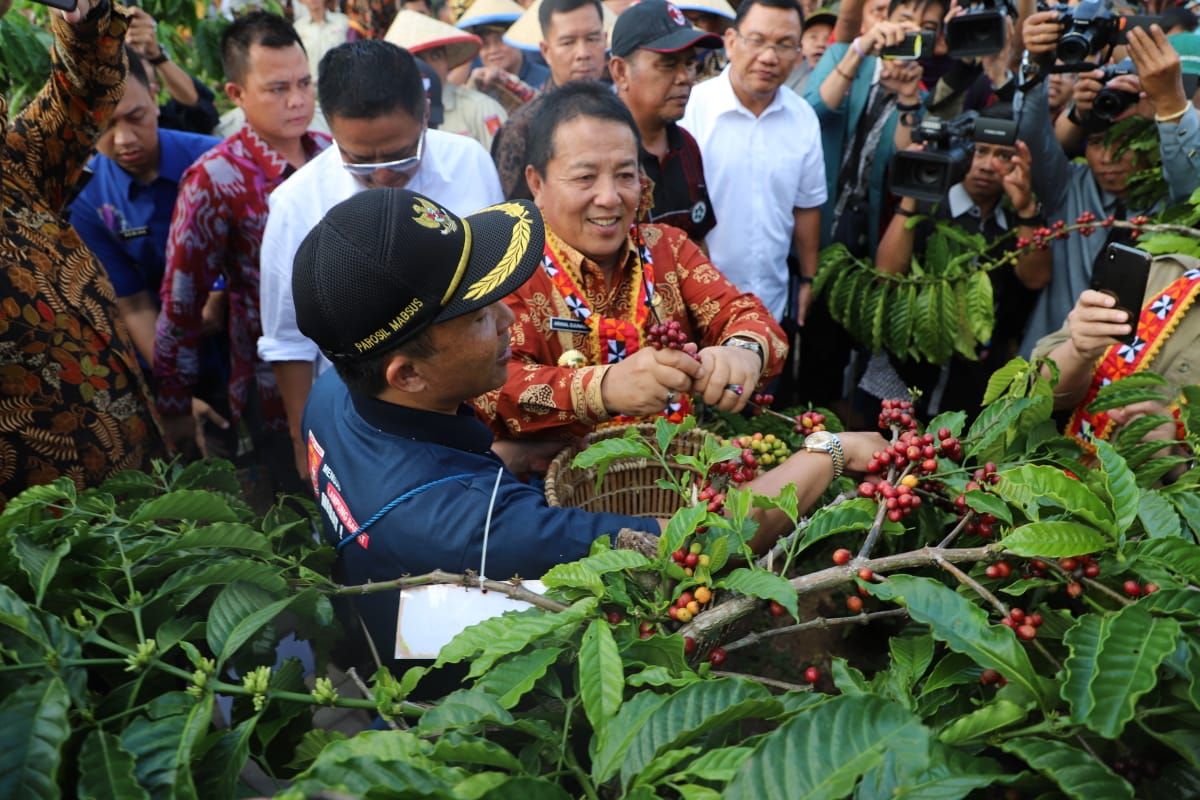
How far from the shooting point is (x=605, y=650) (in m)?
1.09

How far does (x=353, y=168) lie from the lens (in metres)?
2.85

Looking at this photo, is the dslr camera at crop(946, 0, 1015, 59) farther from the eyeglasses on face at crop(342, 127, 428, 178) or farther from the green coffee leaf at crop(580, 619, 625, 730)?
the green coffee leaf at crop(580, 619, 625, 730)

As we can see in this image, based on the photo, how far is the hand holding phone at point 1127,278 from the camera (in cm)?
198

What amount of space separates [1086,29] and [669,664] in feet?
10.2

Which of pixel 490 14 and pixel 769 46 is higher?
pixel 490 14

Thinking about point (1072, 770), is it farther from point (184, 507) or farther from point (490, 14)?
point (490, 14)

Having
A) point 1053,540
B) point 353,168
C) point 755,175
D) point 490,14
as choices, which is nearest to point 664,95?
point 755,175

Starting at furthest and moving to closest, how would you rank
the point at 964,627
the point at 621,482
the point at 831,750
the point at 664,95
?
the point at 664,95 < the point at 621,482 < the point at 964,627 < the point at 831,750

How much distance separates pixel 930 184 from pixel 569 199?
1.87 metres

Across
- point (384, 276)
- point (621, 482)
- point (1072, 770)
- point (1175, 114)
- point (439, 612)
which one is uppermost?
point (1175, 114)

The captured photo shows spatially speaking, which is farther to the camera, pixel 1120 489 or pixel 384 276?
pixel 384 276

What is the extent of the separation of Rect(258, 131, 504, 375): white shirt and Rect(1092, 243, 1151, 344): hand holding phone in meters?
1.95

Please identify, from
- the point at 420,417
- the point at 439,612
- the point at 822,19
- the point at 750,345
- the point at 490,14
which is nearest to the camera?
the point at 439,612

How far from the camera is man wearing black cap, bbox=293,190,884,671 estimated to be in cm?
152
